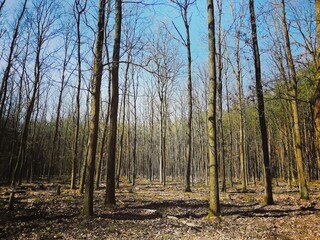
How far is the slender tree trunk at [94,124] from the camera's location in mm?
7359

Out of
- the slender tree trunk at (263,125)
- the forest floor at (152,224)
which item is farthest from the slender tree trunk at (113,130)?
the slender tree trunk at (263,125)

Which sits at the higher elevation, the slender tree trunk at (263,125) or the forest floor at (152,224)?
the slender tree trunk at (263,125)

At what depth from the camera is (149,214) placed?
8.16 metres

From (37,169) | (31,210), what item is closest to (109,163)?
(31,210)

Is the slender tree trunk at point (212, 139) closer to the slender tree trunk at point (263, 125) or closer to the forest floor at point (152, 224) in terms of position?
the forest floor at point (152, 224)

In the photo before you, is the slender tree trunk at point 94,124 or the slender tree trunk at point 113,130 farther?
the slender tree trunk at point 113,130

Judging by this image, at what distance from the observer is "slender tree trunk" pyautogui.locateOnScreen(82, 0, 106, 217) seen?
24.1ft

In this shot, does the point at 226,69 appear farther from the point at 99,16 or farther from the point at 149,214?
the point at 149,214

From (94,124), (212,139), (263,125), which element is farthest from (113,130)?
(263,125)

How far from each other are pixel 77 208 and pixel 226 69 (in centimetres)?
1572

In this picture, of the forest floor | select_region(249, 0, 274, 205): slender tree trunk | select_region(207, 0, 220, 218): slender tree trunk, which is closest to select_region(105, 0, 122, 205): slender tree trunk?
the forest floor

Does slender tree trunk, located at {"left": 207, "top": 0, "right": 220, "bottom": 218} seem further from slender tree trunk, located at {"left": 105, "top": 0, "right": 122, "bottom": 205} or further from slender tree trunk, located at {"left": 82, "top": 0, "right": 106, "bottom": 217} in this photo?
slender tree trunk, located at {"left": 82, "top": 0, "right": 106, "bottom": 217}

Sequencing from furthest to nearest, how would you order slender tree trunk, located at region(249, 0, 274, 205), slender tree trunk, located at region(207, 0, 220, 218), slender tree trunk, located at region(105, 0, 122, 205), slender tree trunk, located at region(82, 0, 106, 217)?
slender tree trunk, located at region(249, 0, 274, 205) < slender tree trunk, located at region(105, 0, 122, 205) < slender tree trunk, located at region(207, 0, 220, 218) < slender tree trunk, located at region(82, 0, 106, 217)

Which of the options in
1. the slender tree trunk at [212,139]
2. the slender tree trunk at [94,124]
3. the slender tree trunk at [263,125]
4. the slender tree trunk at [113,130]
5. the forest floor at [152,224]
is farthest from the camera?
the slender tree trunk at [263,125]
